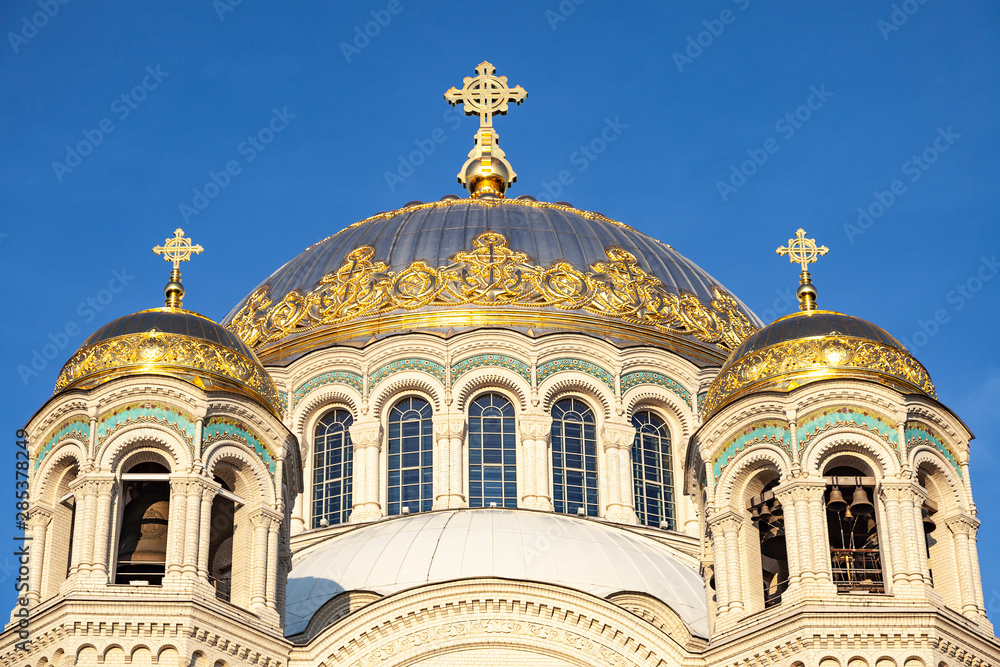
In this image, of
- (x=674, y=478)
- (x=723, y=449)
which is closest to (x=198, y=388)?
(x=723, y=449)

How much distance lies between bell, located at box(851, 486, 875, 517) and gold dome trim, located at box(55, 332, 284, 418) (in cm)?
745

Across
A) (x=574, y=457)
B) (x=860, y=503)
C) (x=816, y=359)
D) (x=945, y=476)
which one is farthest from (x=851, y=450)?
(x=574, y=457)

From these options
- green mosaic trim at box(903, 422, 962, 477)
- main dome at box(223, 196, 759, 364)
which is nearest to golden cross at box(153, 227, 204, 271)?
main dome at box(223, 196, 759, 364)

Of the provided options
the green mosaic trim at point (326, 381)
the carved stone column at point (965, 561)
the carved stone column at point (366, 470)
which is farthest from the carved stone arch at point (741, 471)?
the green mosaic trim at point (326, 381)

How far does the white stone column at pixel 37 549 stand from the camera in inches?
1090

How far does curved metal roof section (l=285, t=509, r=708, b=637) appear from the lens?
2986cm

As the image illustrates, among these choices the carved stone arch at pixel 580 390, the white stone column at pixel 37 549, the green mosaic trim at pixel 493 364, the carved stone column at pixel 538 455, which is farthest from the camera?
the green mosaic trim at pixel 493 364

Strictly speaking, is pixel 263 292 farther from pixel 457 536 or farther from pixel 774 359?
pixel 774 359

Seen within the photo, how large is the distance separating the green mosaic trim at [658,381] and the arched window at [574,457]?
855 mm

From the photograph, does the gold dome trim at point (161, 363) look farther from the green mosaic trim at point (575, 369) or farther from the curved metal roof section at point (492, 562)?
the green mosaic trim at point (575, 369)

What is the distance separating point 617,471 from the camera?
34188 mm

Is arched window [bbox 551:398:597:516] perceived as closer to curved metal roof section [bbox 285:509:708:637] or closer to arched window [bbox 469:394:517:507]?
A: arched window [bbox 469:394:517:507]

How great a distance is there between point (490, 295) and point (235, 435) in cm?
827

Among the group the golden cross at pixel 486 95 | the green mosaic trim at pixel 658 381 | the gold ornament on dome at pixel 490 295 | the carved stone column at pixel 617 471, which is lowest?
the carved stone column at pixel 617 471
